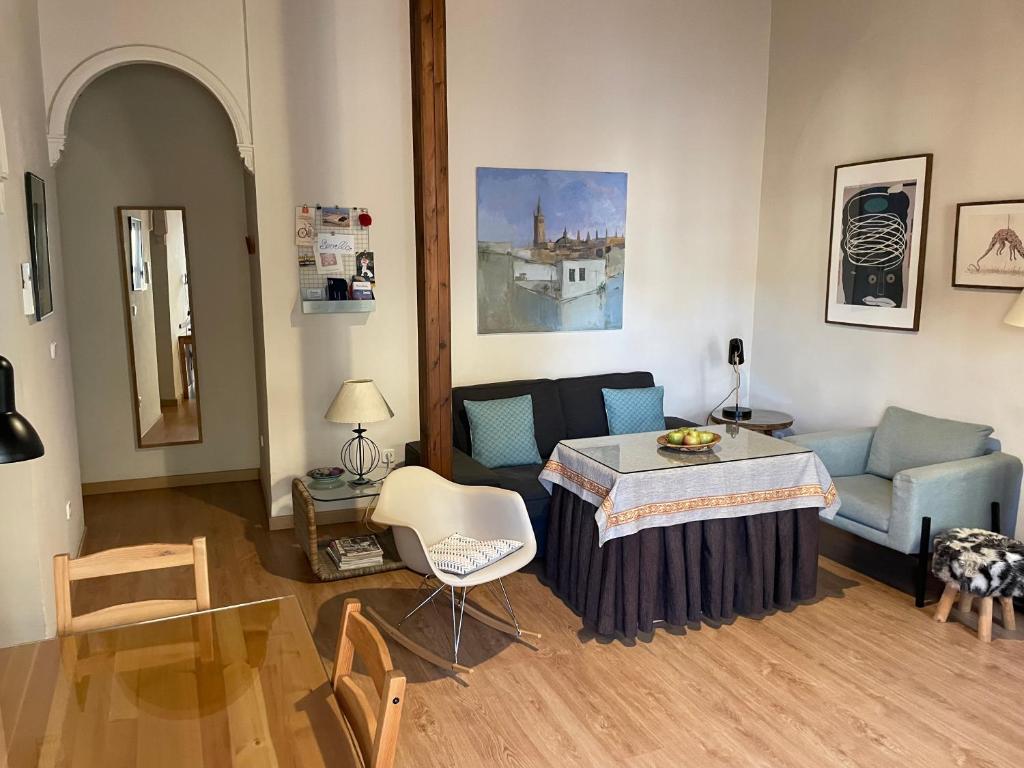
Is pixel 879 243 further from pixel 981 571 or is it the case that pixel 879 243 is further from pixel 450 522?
pixel 450 522

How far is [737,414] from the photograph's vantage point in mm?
5406

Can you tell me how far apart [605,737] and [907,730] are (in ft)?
3.69

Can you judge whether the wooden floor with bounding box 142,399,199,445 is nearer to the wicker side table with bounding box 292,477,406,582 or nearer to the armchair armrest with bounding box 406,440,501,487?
the wicker side table with bounding box 292,477,406,582

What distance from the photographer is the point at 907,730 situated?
2.95 metres

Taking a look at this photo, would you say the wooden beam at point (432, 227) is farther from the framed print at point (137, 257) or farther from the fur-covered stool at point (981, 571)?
the framed print at point (137, 257)

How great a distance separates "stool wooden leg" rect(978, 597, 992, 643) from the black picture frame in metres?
4.41

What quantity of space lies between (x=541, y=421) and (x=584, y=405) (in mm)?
375

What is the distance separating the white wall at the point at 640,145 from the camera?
5.10 m

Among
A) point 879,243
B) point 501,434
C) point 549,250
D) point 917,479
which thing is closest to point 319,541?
point 501,434

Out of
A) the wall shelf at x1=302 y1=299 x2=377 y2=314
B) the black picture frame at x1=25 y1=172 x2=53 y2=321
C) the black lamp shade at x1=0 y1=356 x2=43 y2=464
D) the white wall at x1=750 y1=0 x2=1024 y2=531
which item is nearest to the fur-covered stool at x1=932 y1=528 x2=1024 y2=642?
the white wall at x1=750 y1=0 x2=1024 y2=531

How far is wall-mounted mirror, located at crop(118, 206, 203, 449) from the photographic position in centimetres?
559

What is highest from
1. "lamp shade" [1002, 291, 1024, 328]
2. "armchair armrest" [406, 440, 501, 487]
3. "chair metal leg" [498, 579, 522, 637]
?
"lamp shade" [1002, 291, 1024, 328]

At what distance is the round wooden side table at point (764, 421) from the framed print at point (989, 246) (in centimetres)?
140

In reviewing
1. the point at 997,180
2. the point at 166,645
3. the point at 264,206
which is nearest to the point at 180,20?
the point at 264,206
